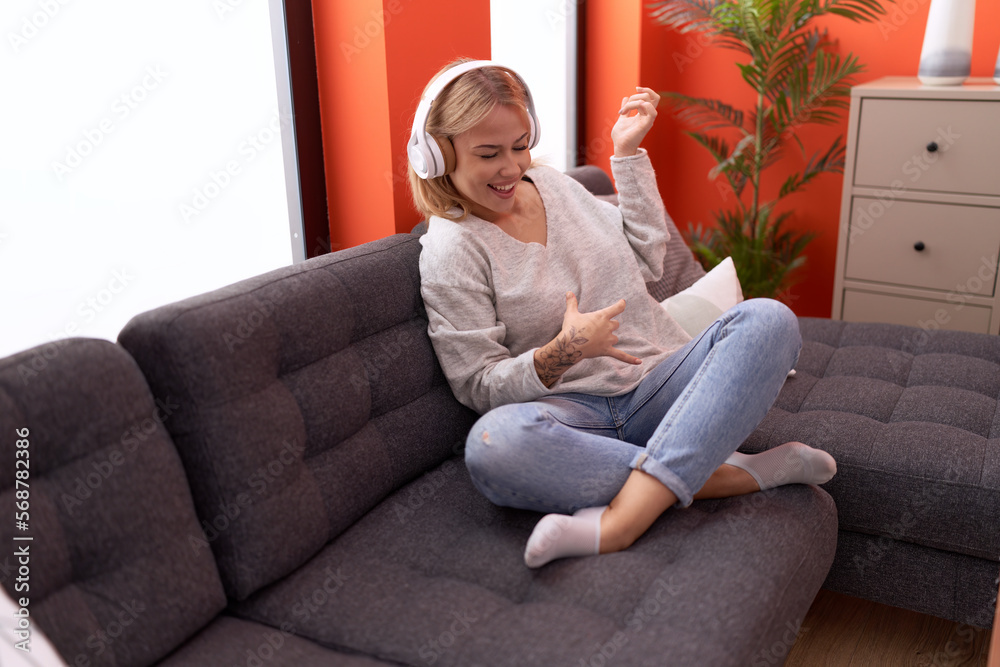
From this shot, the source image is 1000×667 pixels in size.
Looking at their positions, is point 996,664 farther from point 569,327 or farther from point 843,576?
point 569,327

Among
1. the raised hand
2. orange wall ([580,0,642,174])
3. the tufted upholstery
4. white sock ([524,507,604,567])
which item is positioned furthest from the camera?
orange wall ([580,0,642,174])

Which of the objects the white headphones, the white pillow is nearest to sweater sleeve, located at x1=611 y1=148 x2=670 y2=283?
the white pillow

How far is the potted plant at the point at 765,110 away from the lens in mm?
2684

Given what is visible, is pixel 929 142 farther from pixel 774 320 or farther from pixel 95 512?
pixel 95 512

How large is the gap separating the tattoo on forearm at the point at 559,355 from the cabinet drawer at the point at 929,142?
5.43 feet

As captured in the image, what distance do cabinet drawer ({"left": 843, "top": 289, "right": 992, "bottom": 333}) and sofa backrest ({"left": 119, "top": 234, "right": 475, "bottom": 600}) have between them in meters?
1.67

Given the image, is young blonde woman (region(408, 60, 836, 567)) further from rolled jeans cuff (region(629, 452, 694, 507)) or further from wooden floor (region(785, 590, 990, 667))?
wooden floor (region(785, 590, 990, 667))

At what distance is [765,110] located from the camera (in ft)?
10.1

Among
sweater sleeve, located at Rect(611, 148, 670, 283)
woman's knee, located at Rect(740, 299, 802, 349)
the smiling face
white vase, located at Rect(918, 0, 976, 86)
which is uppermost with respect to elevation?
white vase, located at Rect(918, 0, 976, 86)

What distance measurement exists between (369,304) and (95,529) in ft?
1.95

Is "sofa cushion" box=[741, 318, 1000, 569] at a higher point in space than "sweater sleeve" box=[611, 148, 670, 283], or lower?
lower

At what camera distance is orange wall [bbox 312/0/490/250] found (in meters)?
1.73

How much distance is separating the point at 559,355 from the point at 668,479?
28 cm

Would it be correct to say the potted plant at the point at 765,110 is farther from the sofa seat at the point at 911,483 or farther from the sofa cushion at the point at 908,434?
the sofa seat at the point at 911,483
